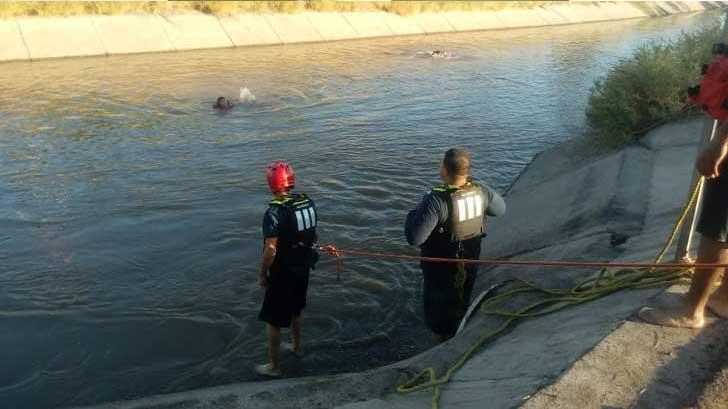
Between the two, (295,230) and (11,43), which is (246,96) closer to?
(11,43)

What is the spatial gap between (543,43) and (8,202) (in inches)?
1363

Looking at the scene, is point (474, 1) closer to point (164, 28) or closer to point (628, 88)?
point (164, 28)

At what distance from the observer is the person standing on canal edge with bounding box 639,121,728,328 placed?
4.03 metres

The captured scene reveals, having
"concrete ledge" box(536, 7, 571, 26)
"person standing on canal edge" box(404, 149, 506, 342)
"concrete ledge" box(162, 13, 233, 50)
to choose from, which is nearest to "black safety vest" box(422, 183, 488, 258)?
"person standing on canal edge" box(404, 149, 506, 342)

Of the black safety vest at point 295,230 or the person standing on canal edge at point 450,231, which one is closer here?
the person standing on canal edge at point 450,231

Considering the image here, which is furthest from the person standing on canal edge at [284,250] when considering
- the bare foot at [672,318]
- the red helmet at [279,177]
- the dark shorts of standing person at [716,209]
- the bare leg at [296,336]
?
the dark shorts of standing person at [716,209]

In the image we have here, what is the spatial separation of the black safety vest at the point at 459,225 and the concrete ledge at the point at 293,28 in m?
31.6

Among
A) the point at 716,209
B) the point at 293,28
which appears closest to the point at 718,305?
the point at 716,209

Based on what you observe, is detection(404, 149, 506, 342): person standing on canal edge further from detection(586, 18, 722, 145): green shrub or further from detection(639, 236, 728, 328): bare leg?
detection(586, 18, 722, 145): green shrub

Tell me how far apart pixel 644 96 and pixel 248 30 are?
88.9ft

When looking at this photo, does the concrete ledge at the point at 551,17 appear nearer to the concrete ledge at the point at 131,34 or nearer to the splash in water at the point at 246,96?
the concrete ledge at the point at 131,34

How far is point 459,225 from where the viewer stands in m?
5.66

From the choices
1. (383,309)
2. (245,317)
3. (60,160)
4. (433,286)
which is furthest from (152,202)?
(433,286)

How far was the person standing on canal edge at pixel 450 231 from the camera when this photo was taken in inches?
217
